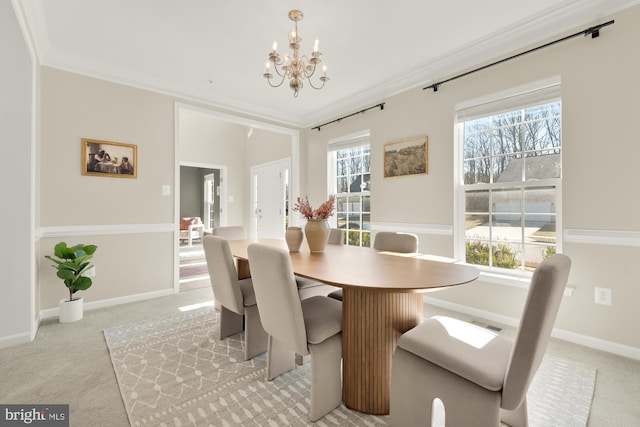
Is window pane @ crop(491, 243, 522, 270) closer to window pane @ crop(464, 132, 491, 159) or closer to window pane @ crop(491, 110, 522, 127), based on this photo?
window pane @ crop(464, 132, 491, 159)

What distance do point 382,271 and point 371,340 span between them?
14.0 inches

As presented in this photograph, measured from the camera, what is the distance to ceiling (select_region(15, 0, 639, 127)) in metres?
2.28

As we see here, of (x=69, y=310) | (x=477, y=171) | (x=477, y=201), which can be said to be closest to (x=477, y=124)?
(x=477, y=171)

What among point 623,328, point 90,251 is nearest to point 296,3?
point 90,251

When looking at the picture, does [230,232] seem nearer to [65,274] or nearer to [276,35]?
[65,274]

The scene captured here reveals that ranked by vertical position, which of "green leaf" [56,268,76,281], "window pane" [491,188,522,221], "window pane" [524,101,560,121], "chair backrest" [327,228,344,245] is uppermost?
"window pane" [524,101,560,121]

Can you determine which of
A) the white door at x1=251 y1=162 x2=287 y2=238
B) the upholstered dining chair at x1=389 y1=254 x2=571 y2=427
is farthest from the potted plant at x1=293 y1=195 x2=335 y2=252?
the white door at x1=251 y1=162 x2=287 y2=238

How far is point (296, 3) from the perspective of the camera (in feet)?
7.36

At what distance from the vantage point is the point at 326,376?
1499 mm

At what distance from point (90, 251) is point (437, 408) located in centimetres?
327

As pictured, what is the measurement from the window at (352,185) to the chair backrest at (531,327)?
313 centimetres

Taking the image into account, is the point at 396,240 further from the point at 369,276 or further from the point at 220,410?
the point at 220,410

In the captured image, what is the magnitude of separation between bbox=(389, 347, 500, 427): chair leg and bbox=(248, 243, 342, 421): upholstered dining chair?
335mm

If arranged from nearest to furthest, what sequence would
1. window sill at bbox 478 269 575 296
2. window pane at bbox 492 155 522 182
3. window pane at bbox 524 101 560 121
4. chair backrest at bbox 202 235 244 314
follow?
chair backrest at bbox 202 235 244 314 → window pane at bbox 524 101 560 121 → window sill at bbox 478 269 575 296 → window pane at bbox 492 155 522 182
